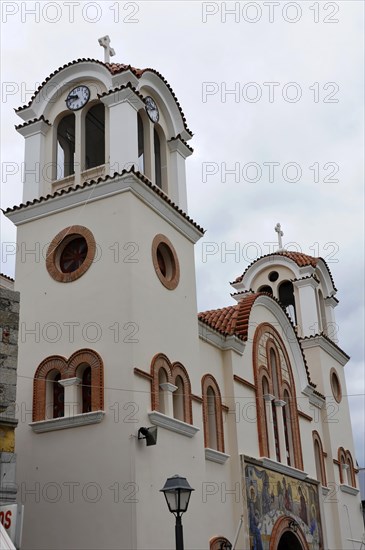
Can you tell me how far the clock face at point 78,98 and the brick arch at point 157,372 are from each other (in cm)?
647

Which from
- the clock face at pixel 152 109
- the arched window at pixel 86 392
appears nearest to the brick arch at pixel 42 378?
the arched window at pixel 86 392

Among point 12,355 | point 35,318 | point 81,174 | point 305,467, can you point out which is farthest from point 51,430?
point 305,467

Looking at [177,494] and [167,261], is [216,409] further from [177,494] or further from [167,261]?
[177,494]

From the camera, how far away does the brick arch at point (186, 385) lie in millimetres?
17234

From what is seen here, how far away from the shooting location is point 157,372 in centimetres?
1655

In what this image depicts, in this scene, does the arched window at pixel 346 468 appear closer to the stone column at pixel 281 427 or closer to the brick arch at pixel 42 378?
the stone column at pixel 281 427

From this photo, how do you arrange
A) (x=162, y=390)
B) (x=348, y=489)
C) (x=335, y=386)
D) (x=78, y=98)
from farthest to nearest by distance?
(x=335, y=386)
(x=348, y=489)
(x=78, y=98)
(x=162, y=390)

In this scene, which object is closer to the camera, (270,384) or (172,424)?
(172,424)

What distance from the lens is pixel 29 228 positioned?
60.0ft

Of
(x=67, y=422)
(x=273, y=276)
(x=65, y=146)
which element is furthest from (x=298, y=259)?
(x=67, y=422)

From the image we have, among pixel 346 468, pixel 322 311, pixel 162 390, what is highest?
pixel 322 311

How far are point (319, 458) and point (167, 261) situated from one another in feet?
32.7

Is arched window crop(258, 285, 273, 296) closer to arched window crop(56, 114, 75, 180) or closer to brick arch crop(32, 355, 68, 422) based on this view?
arched window crop(56, 114, 75, 180)

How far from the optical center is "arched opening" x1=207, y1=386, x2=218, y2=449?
18.9 meters
